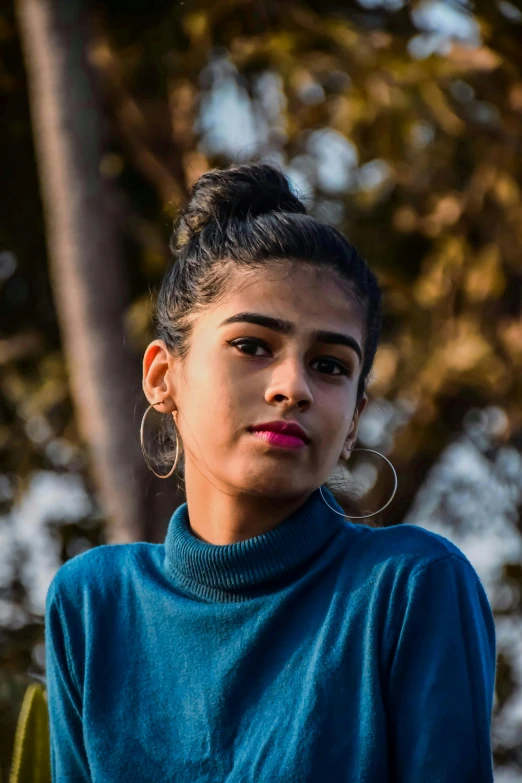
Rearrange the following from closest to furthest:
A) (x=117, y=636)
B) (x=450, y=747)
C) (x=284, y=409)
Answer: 1. (x=450, y=747)
2. (x=284, y=409)
3. (x=117, y=636)

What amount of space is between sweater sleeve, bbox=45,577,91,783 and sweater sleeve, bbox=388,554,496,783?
0.50 meters

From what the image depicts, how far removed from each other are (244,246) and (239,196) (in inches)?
5.2

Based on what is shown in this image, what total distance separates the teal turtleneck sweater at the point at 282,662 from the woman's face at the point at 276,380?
100 mm

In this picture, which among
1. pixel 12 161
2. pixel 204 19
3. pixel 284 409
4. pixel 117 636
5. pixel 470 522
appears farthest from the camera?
pixel 12 161

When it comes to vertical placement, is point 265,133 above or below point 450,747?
above

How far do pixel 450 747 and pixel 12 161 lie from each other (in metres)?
3.71

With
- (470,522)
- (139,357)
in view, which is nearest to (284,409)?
(139,357)

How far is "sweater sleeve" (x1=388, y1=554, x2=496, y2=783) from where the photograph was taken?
1209 mm

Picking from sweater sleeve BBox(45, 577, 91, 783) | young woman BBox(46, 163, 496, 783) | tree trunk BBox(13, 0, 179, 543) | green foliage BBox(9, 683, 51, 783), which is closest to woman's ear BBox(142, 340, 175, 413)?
young woman BBox(46, 163, 496, 783)

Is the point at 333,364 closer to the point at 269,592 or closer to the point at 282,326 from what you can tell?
the point at 282,326

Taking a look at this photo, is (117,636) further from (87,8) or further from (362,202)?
(362,202)

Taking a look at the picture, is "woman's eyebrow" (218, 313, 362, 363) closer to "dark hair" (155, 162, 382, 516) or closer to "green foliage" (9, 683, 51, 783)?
"dark hair" (155, 162, 382, 516)

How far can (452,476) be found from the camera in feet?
13.1

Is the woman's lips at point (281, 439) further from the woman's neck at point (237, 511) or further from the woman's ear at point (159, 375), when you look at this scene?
the woman's ear at point (159, 375)
